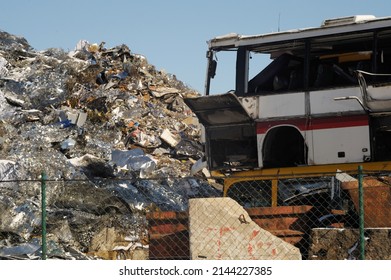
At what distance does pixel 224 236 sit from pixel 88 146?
10.3 m

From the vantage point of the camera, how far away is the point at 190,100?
13227 millimetres

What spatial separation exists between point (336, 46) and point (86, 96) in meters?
11.6

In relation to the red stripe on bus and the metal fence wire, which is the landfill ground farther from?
the red stripe on bus

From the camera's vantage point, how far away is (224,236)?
10.1 meters

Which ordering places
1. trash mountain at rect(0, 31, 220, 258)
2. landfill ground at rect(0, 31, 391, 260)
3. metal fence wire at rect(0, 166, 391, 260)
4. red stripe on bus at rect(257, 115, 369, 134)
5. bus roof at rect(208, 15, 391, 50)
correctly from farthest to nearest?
trash mountain at rect(0, 31, 220, 258) < landfill ground at rect(0, 31, 391, 260) < bus roof at rect(208, 15, 391, 50) < red stripe on bus at rect(257, 115, 369, 134) < metal fence wire at rect(0, 166, 391, 260)

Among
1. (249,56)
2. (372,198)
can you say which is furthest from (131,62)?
(372,198)

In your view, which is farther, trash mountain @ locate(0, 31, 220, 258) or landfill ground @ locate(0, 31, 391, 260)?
trash mountain @ locate(0, 31, 220, 258)

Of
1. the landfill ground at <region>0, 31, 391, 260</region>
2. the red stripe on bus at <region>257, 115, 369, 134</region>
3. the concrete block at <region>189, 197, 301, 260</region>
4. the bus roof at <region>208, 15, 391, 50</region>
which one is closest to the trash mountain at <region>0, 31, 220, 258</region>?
the landfill ground at <region>0, 31, 391, 260</region>

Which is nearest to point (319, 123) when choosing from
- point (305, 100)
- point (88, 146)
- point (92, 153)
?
point (305, 100)

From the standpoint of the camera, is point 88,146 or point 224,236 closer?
point 224,236

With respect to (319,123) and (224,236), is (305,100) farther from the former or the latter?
(224,236)

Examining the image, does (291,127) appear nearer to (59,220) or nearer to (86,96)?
(59,220)

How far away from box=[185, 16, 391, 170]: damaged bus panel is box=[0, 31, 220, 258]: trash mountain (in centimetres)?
117

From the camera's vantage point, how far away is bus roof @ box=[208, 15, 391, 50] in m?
12.4
